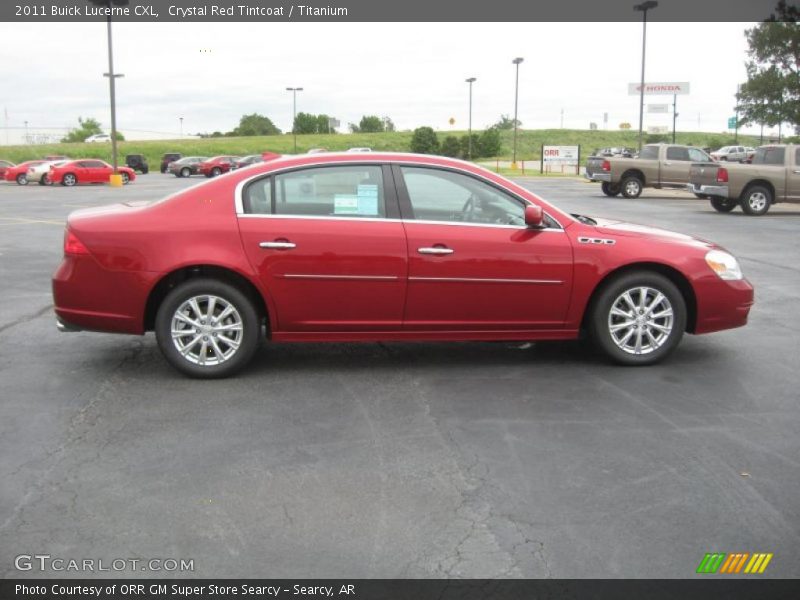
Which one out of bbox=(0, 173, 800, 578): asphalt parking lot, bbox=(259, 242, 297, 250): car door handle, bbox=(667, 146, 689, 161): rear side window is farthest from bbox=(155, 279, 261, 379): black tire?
bbox=(667, 146, 689, 161): rear side window

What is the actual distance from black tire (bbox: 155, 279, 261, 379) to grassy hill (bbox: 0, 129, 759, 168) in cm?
7069

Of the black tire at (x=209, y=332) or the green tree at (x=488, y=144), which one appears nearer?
the black tire at (x=209, y=332)

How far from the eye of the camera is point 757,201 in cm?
2059

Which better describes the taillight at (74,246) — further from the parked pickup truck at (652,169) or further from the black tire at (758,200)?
the parked pickup truck at (652,169)

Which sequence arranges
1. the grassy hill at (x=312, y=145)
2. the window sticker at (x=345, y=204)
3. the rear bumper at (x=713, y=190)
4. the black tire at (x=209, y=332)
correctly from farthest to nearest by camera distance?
1. the grassy hill at (x=312, y=145)
2. the rear bumper at (x=713, y=190)
3. the window sticker at (x=345, y=204)
4. the black tire at (x=209, y=332)

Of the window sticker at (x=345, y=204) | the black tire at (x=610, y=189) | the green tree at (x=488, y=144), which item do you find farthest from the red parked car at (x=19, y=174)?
the green tree at (x=488, y=144)

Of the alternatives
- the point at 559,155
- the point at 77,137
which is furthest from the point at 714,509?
the point at 77,137

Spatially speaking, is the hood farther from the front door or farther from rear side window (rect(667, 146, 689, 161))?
rear side window (rect(667, 146, 689, 161))

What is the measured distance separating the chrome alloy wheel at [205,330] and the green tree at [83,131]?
122839 millimetres

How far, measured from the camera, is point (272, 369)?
20.2 feet

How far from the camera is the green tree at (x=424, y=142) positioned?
6888cm

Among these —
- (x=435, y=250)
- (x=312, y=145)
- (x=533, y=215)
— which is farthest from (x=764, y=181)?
(x=312, y=145)

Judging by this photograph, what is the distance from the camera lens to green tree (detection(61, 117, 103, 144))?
126250 millimetres

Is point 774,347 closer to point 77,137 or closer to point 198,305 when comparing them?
point 198,305
